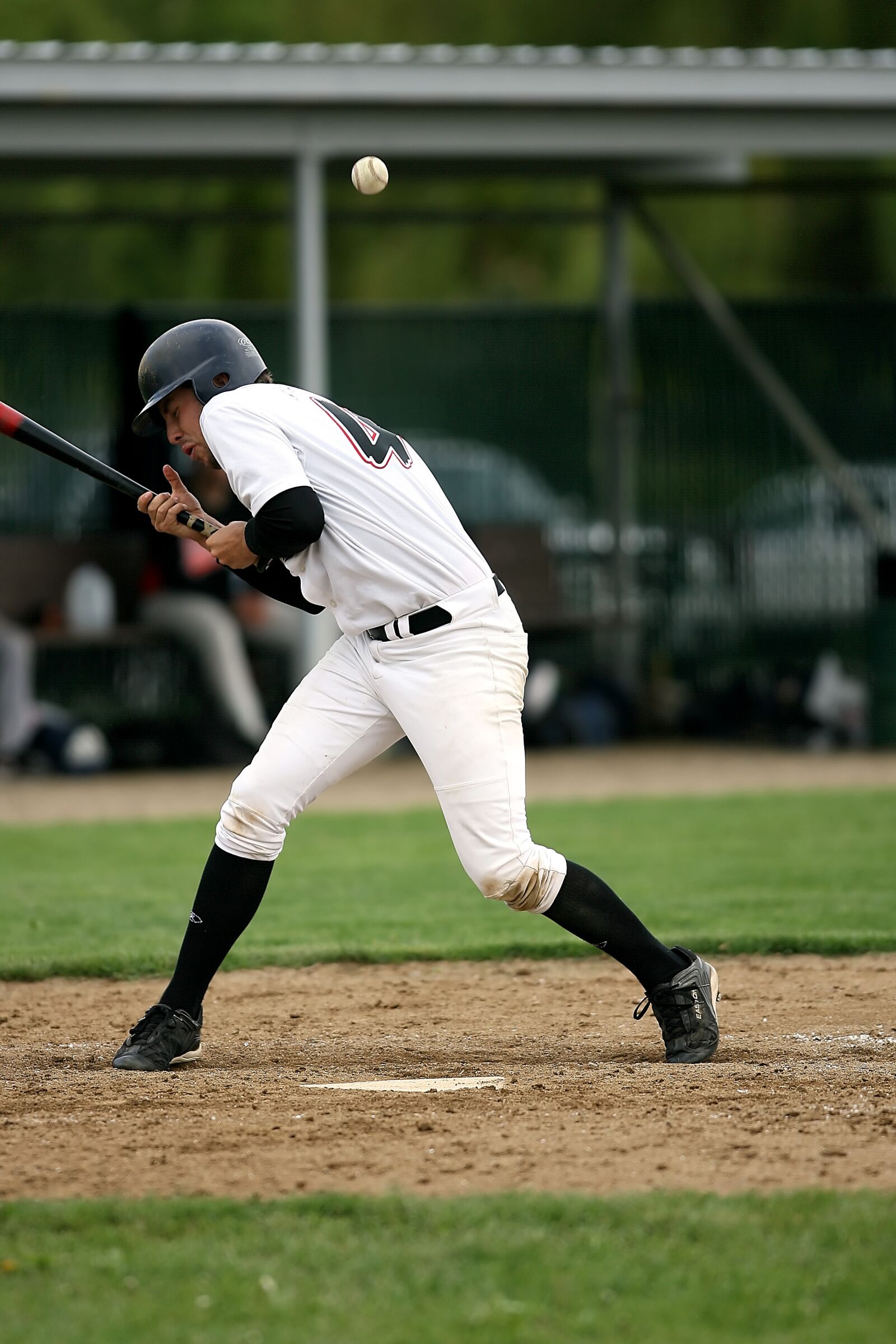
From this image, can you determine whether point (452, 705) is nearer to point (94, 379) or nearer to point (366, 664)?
point (366, 664)

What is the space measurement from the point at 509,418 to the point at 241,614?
314 cm

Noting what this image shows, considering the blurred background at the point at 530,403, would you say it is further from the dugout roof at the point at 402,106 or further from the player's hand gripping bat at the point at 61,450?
the player's hand gripping bat at the point at 61,450

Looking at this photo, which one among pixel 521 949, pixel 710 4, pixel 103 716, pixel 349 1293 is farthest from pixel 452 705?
pixel 710 4

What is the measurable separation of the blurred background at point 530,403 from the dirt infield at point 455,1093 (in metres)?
5.66

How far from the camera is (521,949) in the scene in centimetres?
650

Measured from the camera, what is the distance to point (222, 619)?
12.3 m

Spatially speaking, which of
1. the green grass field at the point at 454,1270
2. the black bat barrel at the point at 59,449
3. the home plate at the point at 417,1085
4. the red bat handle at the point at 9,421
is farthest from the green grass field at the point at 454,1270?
the red bat handle at the point at 9,421

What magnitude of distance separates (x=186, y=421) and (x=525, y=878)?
4.96 feet

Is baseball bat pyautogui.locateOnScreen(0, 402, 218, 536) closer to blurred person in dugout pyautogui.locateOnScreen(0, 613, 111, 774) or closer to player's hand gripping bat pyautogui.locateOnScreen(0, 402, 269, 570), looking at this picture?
player's hand gripping bat pyautogui.locateOnScreen(0, 402, 269, 570)

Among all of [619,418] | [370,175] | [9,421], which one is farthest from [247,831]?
[619,418]

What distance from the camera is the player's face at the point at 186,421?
185 inches

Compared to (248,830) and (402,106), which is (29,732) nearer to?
(402,106)

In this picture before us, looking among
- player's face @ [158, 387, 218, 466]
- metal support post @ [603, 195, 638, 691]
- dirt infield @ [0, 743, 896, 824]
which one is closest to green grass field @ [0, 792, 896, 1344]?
player's face @ [158, 387, 218, 466]

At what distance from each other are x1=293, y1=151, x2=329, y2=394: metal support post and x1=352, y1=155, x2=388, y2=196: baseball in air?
490cm
